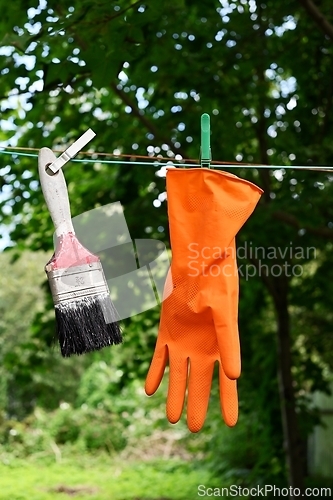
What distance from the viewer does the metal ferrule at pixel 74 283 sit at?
186cm

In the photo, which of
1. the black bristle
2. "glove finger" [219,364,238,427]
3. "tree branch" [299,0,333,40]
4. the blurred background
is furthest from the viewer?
"tree branch" [299,0,333,40]

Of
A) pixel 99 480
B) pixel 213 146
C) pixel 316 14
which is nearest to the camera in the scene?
pixel 316 14

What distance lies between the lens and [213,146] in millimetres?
4965

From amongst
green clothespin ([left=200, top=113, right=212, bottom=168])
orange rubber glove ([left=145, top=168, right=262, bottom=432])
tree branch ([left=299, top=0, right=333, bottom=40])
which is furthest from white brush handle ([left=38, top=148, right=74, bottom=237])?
tree branch ([left=299, top=0, right=333, bottom=40])

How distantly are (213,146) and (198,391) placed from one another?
10.4ft

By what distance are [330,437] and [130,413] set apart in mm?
3807

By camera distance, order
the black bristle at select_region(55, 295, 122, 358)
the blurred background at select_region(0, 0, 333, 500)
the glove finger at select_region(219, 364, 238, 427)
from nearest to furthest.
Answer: the black bristle at select_region(55, 295, 122, 358), the glove finger at select_region(219, 364, 238, 427), the blurred background at select_region(0, 0, 333, 500)

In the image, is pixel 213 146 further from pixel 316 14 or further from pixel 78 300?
pixel 78 300

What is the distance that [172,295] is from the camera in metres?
2.03

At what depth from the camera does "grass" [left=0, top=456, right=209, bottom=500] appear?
827cm

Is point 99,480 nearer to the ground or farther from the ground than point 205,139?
nearer to the ground

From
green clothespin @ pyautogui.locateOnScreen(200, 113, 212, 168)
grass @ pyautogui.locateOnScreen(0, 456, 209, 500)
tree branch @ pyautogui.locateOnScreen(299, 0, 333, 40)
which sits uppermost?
tree branch @ pyautogui.locateOnScreen(299, 0, 333, 40)

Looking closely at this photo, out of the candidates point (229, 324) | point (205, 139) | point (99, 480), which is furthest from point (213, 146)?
point (99, 480)

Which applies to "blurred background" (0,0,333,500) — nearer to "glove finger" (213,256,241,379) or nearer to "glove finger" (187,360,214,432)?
"glove finger" (213,256,241,379)
